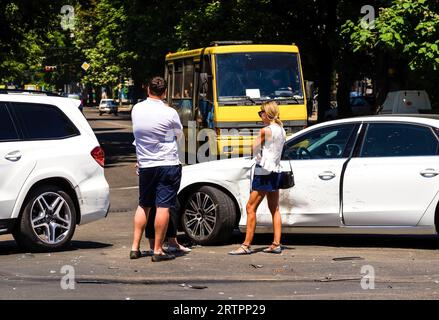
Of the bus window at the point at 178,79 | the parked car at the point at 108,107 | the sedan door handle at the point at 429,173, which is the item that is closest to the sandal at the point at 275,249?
the sedan door handle at the point at 429,173

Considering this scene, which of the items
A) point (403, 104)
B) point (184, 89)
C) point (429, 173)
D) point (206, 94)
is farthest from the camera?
point (403, 104)

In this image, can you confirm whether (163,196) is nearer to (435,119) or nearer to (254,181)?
(254,181)

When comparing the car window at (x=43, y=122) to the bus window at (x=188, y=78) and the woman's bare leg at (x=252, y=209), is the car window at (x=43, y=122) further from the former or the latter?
the bus window at (x=188, y=78)

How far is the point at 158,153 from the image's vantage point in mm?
10391

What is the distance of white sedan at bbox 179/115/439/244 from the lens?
11.0 metres

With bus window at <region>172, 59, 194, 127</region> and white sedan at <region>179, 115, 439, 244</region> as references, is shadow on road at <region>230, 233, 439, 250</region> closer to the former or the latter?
white sedan at <region>179, 115, 439, 244</region>

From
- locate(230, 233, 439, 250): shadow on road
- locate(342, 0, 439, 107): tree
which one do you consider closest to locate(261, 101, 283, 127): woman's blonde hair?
locate(230, 233, 439, 250): shadow on road

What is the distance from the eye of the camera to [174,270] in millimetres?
9734

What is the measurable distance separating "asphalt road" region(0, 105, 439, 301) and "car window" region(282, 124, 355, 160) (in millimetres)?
1034

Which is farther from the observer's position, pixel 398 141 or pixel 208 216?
pixel 208 216

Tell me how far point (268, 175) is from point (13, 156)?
2.71 metres

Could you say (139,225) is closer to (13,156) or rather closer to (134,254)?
(134,254)

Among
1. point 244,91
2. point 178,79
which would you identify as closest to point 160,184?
point 244,91

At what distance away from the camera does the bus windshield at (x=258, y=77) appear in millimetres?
22422
